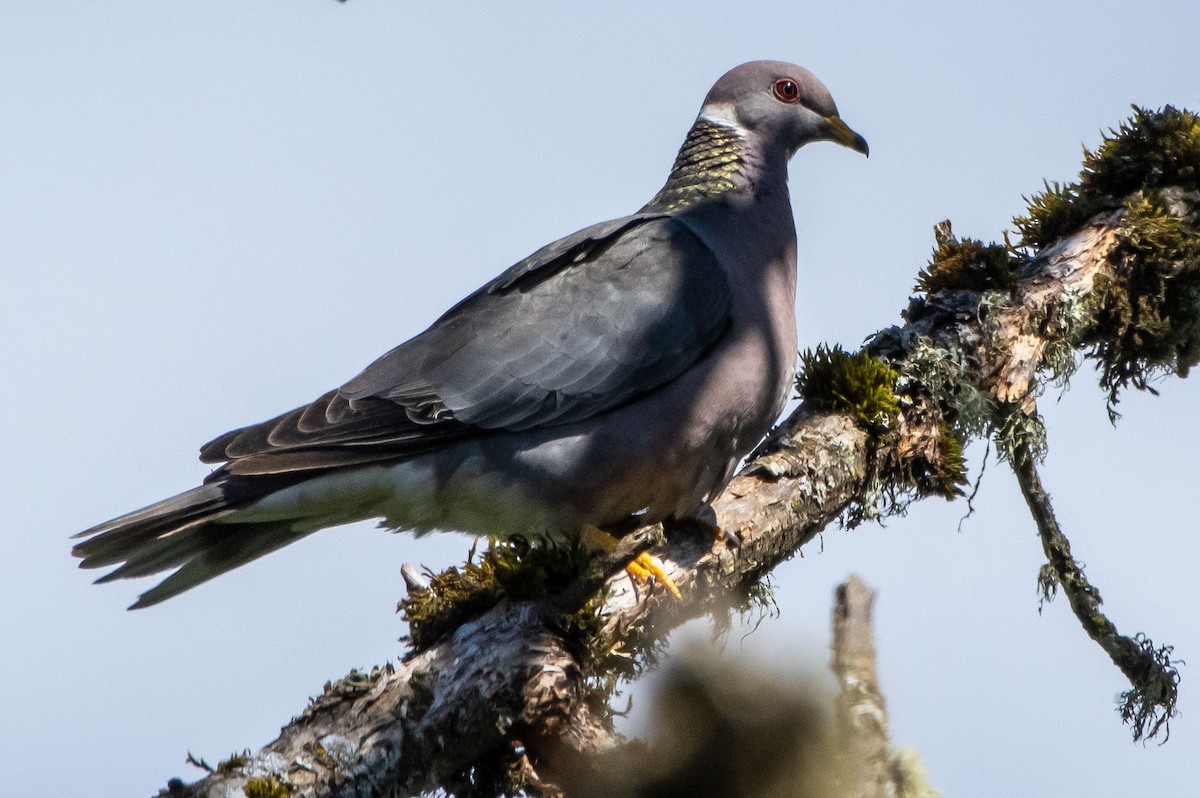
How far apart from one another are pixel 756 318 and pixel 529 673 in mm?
1912

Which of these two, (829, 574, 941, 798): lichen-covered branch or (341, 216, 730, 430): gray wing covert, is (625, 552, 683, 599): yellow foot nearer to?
(341, 216, 730, 430): gray wing covert

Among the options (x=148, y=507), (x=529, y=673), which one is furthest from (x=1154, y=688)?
(x=148, y=507)

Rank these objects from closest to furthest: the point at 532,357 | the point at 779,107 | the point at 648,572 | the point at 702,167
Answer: the point at 648,572, the point at 532,357, the point at 702,167, the point at 779,107

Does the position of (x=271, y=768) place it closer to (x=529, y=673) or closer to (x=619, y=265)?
(x=529, y=673)

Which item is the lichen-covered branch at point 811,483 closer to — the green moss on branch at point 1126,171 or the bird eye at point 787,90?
the green moss on branch at point 1126,171

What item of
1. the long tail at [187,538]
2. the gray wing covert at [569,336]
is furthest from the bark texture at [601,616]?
the long tail at [187,538]

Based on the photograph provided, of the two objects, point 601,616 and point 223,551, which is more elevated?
point 223,551

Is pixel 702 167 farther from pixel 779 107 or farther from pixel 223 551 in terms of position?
pixel 223 551

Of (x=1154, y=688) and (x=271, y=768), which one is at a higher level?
(x=271, y=768)

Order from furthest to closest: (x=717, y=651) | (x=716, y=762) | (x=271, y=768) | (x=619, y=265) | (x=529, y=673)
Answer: (x=619, y=265)
(x=529, y=673)
(x=271, y=768)
(x=717, y=651)
(x=716, y=762)

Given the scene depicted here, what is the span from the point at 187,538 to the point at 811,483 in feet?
7.76

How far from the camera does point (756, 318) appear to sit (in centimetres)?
497

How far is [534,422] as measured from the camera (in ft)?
15.6

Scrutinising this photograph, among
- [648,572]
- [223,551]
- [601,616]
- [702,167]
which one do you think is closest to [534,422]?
[648,572]
